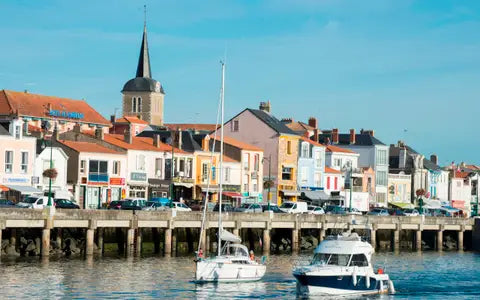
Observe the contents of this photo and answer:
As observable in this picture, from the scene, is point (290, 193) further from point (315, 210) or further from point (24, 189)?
point (24, 189)

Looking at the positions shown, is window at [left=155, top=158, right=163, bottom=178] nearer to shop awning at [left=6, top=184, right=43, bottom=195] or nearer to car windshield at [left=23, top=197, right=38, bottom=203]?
shop awning at [left=6, top=184, right=43, bottom=195]

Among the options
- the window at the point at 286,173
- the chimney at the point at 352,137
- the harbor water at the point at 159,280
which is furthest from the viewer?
the chimney at the point at 352,137

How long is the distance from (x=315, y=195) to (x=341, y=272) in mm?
66929

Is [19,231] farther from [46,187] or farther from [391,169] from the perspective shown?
[391,169]

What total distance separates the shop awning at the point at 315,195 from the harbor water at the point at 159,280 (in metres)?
42.0

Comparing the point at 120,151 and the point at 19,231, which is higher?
the point at 120,151

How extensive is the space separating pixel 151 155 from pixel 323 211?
55.9 feet

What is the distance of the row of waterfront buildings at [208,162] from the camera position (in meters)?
97.6

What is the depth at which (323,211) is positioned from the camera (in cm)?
10644

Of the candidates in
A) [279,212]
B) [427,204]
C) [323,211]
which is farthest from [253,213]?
[427,204]

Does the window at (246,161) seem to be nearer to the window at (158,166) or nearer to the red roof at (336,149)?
the window at (158,166)

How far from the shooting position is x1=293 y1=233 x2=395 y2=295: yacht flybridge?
59.6 metres

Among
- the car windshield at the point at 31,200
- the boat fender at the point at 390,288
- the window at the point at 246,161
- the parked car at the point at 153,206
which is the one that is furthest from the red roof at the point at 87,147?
the boat fender at the point at 390,288

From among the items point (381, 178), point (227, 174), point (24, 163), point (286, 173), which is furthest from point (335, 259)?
point (381, 178)
